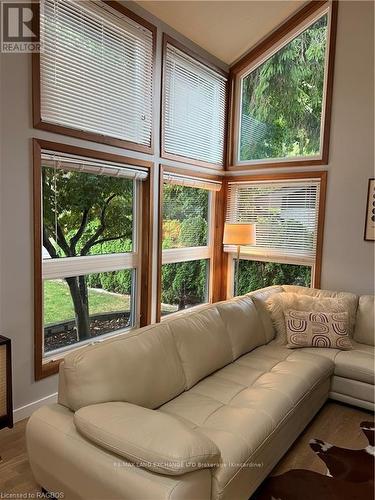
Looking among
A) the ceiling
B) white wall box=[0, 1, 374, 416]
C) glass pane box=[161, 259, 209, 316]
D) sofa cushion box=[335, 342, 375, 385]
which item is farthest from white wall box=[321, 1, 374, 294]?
glass pane box=[161, 259, 209, 316]

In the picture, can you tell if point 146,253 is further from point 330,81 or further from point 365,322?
point 330,81

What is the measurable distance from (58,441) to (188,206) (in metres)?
3.02

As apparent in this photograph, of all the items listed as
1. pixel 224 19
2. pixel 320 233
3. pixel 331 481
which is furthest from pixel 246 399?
pixel 224 19

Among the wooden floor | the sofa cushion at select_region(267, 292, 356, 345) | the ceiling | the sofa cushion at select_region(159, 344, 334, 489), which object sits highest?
the ceiling

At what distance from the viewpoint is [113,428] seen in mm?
1499

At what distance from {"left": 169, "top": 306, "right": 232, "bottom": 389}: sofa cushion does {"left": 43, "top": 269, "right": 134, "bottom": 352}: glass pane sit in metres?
1.06

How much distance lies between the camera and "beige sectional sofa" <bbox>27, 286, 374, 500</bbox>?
4.67ft

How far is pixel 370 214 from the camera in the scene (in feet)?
11.9

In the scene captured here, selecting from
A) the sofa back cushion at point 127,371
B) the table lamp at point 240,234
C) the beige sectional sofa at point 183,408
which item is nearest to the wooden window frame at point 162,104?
the table lamp at point 240,234

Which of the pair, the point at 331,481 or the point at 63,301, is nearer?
the point at 331,481

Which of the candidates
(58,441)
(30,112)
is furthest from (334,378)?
(30,112)

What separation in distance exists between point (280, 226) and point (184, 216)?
3.72ft

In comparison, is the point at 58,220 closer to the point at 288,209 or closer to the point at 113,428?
the point at 113,428

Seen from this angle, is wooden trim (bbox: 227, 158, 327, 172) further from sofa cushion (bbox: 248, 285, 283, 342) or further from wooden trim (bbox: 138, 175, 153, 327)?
sofa cushion (bbox: 248, 285, 283, 342)
